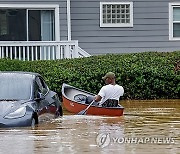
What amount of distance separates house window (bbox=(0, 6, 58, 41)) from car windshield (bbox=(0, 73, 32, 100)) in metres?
10.9

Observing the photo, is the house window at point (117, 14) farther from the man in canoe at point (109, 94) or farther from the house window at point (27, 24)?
the man in canoe at point (109, 94)

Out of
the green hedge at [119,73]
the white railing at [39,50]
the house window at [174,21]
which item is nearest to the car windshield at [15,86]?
the green hedge at [119,73]

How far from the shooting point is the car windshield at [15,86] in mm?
16297

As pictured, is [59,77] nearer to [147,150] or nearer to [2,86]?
[2,86]

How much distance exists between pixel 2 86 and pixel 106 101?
3530 millimetres

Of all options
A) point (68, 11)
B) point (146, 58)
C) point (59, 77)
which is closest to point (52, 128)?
point (59, 77)

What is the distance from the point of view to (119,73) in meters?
25.2

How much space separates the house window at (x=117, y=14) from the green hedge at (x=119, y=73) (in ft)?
12.9

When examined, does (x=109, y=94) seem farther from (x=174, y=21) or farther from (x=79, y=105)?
(x=174, y=21)

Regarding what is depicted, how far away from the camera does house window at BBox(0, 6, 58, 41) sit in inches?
1103

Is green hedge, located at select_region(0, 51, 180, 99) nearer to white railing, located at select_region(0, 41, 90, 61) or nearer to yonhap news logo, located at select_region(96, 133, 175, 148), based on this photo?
white railing, located at select_region(0, 41, 90, 61)

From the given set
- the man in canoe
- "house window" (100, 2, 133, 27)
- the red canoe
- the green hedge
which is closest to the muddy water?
the red canoe

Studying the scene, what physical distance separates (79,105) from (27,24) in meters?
8.99

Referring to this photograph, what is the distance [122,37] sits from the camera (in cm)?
2938
